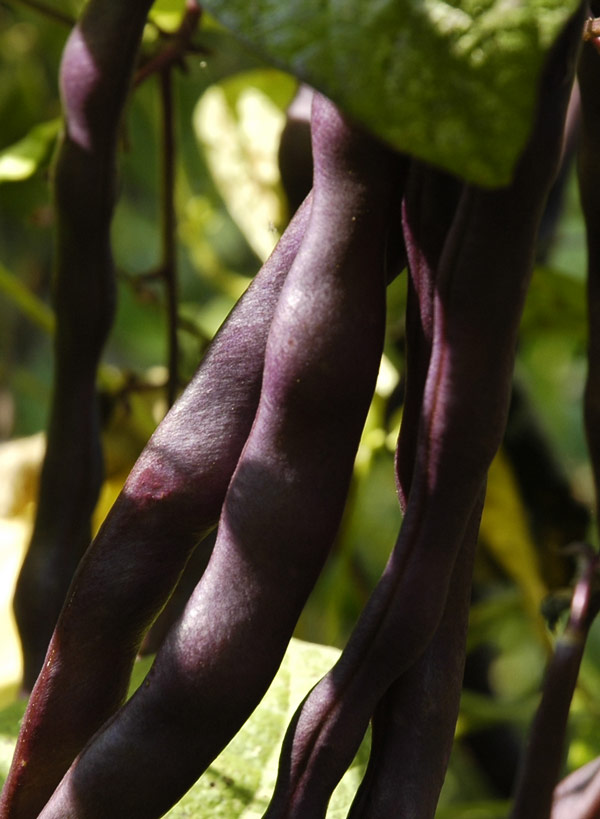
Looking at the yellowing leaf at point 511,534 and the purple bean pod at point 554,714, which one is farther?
the yellowing leaf at point 511,534

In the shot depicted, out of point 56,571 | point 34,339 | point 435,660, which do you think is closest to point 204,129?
point 56,571

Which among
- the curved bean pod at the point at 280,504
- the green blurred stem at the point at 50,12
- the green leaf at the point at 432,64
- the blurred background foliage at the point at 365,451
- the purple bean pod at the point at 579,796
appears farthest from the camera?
the blurred background foliage at the point at 365,451

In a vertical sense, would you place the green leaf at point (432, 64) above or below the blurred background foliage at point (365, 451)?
above

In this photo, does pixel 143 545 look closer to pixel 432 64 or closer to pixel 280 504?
pixel 280 504

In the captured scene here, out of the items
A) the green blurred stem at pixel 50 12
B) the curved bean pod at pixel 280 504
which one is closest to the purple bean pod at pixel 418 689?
the curved bean pod at pixel 280 504

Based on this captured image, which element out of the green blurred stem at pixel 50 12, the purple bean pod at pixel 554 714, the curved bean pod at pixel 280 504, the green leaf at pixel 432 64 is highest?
the green blurred stem at pixel 50 12

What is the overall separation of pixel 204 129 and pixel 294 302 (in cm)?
80

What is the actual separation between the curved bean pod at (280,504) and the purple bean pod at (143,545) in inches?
1.4

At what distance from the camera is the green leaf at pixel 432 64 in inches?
11.4

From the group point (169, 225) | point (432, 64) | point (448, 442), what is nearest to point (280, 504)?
point (448, 442)

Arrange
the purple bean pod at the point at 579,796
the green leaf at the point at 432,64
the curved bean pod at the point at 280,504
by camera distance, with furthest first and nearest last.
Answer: the purple bean pod at the point at 579,796 < the curved bean pod at the point at 280,504 < the green leaf at the point at 432,64

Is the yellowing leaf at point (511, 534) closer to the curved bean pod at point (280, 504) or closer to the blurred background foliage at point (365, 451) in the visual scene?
the blurred background foliage at point (365, 451)

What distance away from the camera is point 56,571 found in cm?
66

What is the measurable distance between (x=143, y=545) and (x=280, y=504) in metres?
0.09
